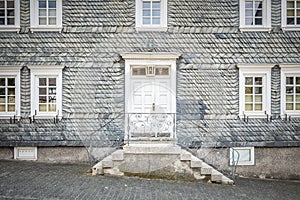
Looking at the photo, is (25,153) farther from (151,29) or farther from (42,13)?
(151,29)

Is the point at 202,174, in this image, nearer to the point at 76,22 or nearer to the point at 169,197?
the point at 169,197

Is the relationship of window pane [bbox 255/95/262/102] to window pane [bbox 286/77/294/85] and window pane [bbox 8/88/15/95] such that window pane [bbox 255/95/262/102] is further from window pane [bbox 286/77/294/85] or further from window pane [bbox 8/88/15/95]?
window pane [bbox 8/88/15/95]

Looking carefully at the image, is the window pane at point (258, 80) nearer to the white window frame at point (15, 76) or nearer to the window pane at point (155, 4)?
the window pane at point (155, 4)

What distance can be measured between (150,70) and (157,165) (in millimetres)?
3697

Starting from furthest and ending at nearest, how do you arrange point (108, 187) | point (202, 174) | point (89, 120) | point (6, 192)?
point (89, 120), point (202, 174), point (108, 187), point (6, 192)

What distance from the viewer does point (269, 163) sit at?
40.9ft

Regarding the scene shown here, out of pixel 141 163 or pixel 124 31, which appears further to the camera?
pixel 124 31

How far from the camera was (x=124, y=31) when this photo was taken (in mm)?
12453

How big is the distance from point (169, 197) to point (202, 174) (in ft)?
6.68

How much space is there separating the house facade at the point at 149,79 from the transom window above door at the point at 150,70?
0.12 ft

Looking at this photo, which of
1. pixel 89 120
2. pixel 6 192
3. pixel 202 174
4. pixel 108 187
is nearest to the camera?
pixel 6 192

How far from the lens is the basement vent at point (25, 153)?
40.3 ft

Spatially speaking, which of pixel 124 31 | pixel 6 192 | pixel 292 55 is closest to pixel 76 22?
pixel 124 31

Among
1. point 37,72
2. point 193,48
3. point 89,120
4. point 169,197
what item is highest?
point 193,48
